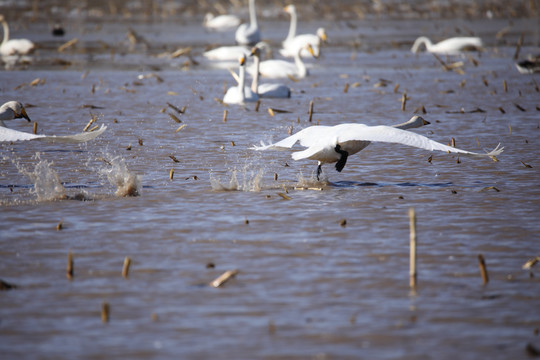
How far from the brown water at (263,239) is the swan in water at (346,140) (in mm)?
426

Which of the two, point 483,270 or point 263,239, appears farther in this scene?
point 263,239

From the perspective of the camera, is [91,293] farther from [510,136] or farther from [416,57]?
[416,57]

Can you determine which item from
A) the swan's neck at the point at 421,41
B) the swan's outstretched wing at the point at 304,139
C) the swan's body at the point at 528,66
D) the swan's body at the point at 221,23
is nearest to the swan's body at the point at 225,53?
the swan's neck at the point at 421,41

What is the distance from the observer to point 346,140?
8.83 meters

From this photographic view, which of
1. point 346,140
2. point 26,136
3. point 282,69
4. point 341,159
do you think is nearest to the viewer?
point 26,136

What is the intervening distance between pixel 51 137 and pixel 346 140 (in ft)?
9.76

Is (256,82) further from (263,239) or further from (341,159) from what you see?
(263,239)

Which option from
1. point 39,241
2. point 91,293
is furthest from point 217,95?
point 91,293

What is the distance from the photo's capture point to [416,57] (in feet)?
85.8

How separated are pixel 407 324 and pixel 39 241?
3453 millimetres

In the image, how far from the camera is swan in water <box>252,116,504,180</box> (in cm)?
859

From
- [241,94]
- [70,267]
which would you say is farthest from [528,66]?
[70,267]

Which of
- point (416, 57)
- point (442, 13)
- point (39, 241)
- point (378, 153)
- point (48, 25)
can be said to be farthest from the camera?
point (442, 13)

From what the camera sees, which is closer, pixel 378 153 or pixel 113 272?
pixel 113 272
